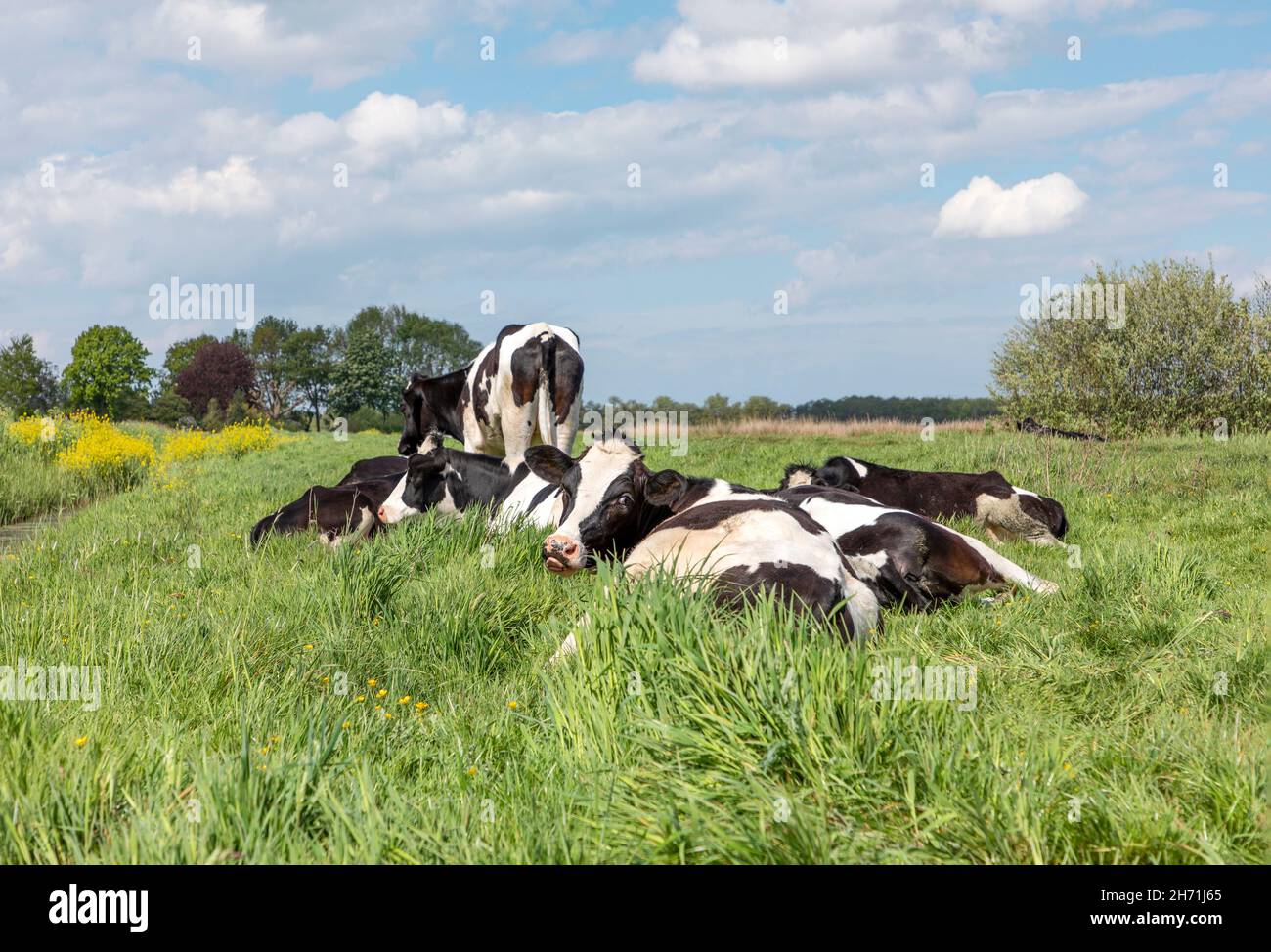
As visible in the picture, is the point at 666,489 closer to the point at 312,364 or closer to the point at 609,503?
the point at 609,503

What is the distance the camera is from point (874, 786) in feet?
9.28

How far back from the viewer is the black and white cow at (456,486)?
390 inches

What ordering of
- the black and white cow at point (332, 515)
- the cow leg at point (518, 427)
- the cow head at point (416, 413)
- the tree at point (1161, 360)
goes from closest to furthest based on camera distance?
the black and white cow at point (332, 515)
the cow leg at point (518, 427)
the cow head at point (416, 413)
the tree at point (1161, 360)

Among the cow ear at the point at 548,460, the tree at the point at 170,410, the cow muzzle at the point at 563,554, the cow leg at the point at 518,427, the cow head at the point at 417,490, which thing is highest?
the tree at the point at 170,410

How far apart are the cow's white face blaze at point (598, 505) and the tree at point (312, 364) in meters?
97.0

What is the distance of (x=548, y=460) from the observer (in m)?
7.97

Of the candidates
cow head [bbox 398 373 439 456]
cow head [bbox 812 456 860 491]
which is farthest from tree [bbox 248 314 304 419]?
cow head [bbox 812 456 860 491]

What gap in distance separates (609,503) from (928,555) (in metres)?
2.42

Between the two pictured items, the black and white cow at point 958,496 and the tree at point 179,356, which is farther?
the tree at point 179,356

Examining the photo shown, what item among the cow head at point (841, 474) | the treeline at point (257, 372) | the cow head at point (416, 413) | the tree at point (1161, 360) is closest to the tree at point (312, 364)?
the treeline at point (257, 372)

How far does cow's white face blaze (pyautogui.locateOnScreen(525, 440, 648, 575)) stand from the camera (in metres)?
6.57

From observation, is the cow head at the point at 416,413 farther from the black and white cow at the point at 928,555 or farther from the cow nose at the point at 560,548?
the black and white cow at the point at 928,555
